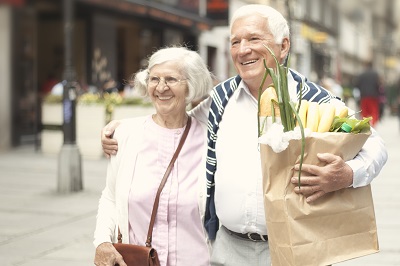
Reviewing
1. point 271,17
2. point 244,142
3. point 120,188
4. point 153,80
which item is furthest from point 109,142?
point 271,17

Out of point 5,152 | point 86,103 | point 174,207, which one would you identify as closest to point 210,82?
point 174,207

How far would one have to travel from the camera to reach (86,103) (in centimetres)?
1497

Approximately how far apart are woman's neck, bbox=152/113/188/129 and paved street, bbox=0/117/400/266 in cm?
304

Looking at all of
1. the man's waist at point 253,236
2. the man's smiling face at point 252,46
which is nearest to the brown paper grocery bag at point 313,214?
the man's waist at point 253,236

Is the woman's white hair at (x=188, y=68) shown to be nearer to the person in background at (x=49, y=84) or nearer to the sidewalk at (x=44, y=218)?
the sidewalk at (x=44, y=218)

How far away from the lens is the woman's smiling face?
3271 millimetres

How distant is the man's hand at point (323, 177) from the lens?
262cm

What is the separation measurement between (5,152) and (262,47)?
1396 centimetres

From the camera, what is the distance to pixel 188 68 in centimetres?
330

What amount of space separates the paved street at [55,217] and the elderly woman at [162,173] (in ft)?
9.84

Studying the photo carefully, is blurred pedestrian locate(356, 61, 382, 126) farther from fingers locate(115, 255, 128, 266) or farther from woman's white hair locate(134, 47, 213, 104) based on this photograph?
fingers locate(115, 255, 128, 266)

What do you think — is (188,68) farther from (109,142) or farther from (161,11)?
(161,11)

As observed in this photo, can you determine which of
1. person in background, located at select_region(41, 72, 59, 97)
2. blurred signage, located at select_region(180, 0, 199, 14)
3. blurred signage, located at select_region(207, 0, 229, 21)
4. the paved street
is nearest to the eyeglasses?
the paved street

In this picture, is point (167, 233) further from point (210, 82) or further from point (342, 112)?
point (342, 112)
